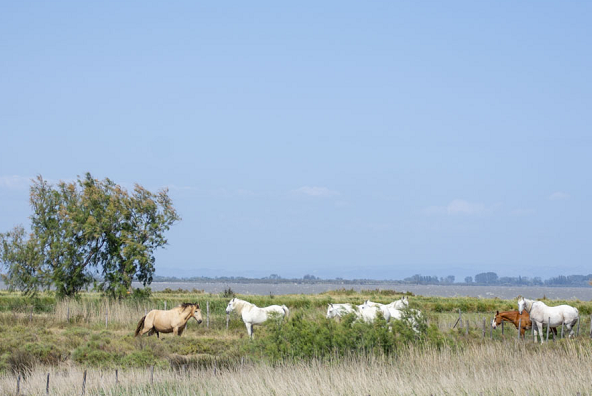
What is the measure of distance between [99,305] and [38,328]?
526 cm

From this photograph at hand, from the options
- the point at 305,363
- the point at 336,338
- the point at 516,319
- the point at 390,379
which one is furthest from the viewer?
the point at 516,319

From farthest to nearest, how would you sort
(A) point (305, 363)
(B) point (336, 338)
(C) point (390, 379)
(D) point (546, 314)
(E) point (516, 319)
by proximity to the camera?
(E) point (516, 319)
(D) point (546, 314)
(B) point (336, 338)
(A) point (305, 363)
(C) point (390, 379)

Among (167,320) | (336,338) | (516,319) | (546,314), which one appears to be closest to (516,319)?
(516,319)

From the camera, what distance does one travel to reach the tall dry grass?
10.6 m

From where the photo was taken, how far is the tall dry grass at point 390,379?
1064 centimetres

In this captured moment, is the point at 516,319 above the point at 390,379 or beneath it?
beneath

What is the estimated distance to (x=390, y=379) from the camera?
11.4 m

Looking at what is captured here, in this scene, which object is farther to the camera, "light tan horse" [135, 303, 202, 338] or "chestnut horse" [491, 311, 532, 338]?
"chestnut horse" [491, 311, 532, 338]

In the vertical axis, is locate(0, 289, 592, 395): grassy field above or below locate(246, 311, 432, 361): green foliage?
below

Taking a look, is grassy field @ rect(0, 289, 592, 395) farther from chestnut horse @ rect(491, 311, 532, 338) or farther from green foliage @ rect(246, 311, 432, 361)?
chestnut horse @ rect(491, 311, 532, 338)

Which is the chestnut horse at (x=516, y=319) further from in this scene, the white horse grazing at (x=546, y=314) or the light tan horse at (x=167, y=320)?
the light tan horse at (x=167, y=320)

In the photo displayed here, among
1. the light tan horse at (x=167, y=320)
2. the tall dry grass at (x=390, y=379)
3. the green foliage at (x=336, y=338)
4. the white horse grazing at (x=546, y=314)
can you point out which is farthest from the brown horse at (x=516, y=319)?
the light tan horse at (x=167, y=320)

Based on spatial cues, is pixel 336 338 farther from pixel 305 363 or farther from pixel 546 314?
pixel 546 314

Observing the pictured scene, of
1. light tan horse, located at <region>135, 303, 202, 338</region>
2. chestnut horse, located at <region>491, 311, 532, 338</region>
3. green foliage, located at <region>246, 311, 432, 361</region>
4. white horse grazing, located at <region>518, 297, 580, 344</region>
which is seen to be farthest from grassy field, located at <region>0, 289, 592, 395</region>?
white horse grazing, located at <region>518, 297, 580, 344</region>
